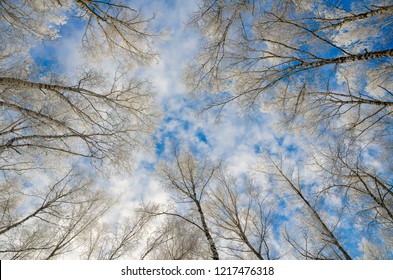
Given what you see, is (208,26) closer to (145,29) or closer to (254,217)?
(145,29)

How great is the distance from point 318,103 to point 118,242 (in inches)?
289

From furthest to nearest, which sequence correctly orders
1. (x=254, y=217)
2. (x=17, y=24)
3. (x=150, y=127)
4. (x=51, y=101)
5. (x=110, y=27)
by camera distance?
(x=254, y=217) → (x=150, y=127) → (x=110, y=27) → (x=51, y=101) → (x=17, y=24)

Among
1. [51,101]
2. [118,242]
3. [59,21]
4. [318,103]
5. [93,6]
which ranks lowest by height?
[118,242]

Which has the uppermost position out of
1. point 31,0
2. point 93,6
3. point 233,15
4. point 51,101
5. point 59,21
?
point 59,21

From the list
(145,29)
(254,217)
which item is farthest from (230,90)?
(254,217)

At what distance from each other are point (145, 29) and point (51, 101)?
3.11 metres

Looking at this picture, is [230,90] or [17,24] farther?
[230,90]

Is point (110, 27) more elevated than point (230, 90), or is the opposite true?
point (110, 27)

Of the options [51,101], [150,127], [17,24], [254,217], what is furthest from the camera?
[254,217]

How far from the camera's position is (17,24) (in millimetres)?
4488

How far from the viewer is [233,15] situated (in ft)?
14.8

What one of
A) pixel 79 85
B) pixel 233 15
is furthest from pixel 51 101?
pixel 233 15

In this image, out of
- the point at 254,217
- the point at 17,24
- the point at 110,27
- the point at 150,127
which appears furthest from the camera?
the point at 254,217

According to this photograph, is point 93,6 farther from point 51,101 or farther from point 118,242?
point 118,242
